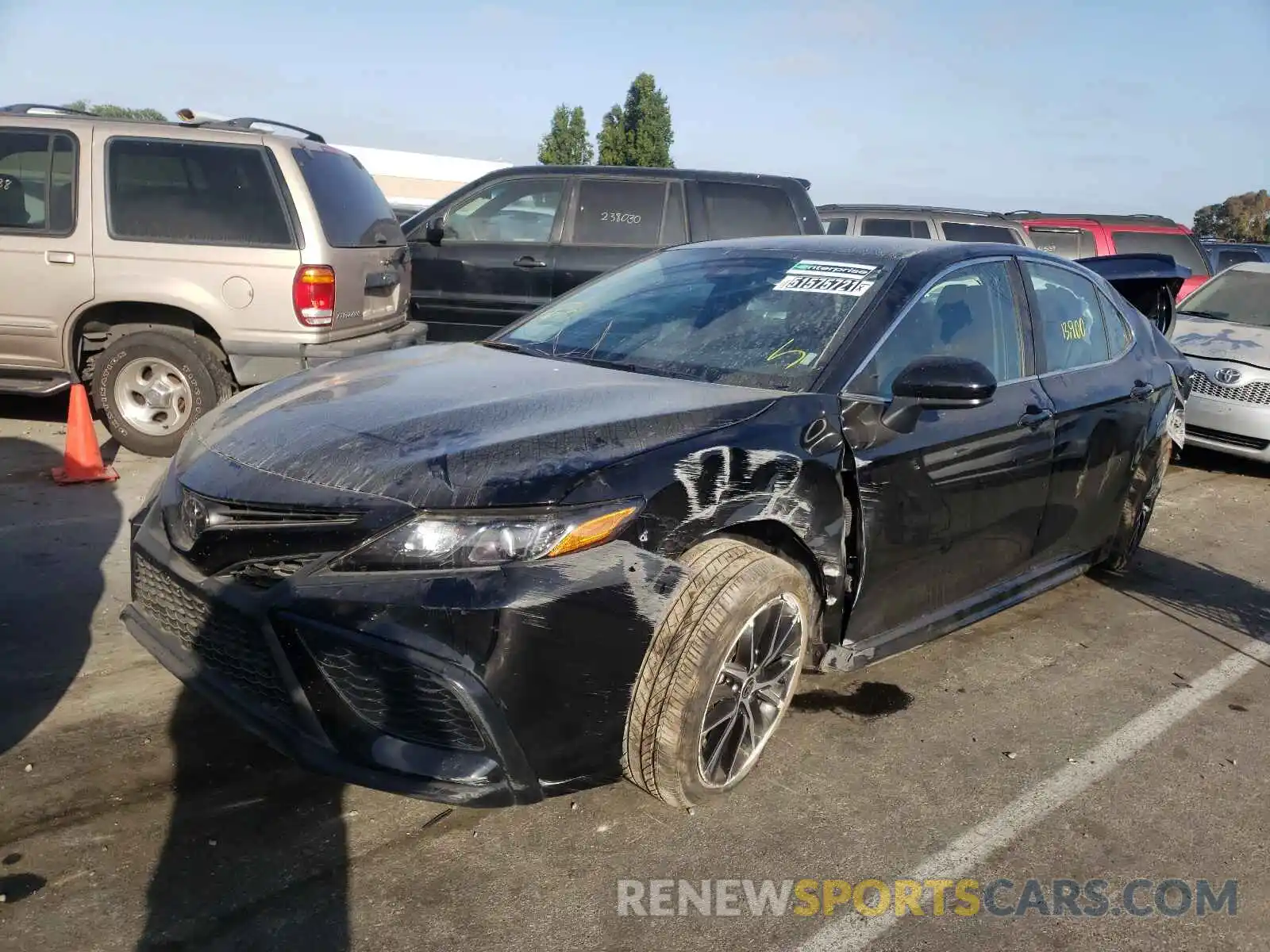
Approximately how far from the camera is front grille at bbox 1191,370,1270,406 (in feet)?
26.8

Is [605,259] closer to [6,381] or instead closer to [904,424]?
[6,381]

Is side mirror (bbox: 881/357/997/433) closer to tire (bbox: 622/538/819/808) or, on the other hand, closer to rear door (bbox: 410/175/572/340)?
tire (bbox: 622/538/819/808)

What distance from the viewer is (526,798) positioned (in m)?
2.66

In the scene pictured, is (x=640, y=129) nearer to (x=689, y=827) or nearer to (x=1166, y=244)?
(x=1166, y=244)

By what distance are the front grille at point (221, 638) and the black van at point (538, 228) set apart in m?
6.04

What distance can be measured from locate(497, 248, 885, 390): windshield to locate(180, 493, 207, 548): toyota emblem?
147 centimetres

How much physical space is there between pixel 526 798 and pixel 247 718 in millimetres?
757

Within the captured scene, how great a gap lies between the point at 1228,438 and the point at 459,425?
7.40 metres

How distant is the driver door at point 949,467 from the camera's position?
136 inches

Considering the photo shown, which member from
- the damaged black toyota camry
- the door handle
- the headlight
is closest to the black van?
the damaged black toyota camry

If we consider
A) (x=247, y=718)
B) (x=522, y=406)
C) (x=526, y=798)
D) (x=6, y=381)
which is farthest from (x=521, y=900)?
(x=6, y=381)

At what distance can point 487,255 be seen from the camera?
8875 millimetres

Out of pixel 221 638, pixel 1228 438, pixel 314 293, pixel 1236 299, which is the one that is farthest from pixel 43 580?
pixel 1236 299

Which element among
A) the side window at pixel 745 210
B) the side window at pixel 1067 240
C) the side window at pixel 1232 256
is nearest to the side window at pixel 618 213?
the side window at pixel 745 210
